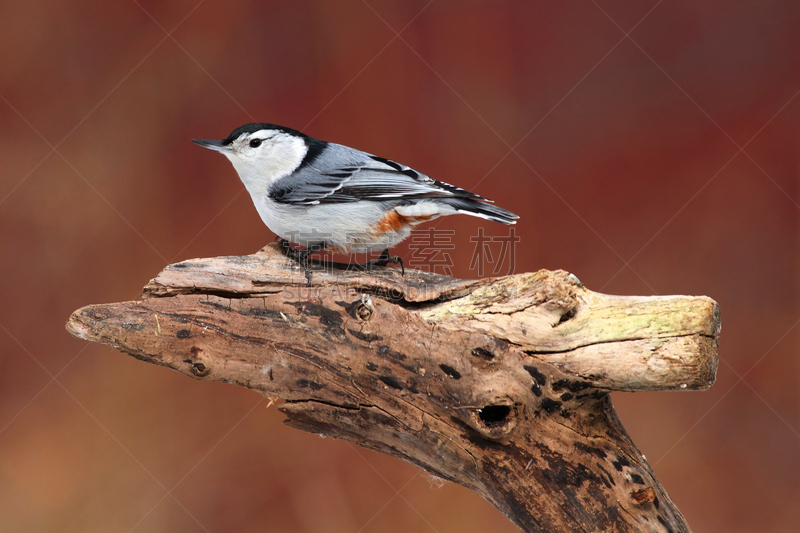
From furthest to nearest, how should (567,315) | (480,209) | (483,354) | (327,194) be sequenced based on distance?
(327,194) → (480,209) → (567,315) → (483,354)

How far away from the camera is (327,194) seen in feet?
10.4

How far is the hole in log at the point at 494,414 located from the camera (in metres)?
2.60

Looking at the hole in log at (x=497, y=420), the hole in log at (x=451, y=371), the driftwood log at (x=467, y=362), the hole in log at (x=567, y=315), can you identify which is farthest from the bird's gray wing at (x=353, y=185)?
the hole in log at (x=497, y=420)

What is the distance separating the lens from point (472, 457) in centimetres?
267

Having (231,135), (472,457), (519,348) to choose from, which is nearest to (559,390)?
(519,348)

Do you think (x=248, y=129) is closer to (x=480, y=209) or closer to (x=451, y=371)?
(x=480, y=209)

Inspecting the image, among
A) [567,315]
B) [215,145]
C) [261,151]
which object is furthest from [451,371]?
[215,145]

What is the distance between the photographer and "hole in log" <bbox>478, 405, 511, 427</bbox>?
260 cm

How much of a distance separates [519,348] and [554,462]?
1.58 feet

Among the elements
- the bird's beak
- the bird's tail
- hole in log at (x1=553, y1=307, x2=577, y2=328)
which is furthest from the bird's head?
hole in log at (x1=553, y1=307, x2=577, y2=328)

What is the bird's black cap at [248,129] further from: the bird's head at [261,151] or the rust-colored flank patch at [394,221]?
the rust-colored flank patch at [394,221]

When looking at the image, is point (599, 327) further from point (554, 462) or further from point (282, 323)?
point (282, 323)

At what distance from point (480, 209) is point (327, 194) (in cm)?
76

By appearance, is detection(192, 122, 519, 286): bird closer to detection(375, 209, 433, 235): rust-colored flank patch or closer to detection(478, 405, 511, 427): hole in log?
detection(375, 209, 433, 235): rust-colored flank patch
